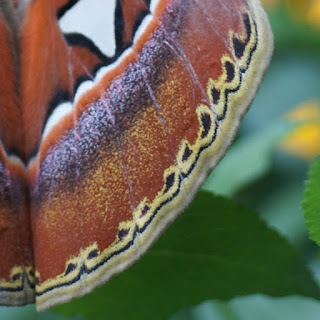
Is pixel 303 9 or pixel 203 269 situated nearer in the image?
pixel 203 269

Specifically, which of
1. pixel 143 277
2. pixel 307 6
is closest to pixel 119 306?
pixel 143 277

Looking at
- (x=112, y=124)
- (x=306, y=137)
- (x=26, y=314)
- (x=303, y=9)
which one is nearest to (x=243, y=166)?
(x=306, y=137)

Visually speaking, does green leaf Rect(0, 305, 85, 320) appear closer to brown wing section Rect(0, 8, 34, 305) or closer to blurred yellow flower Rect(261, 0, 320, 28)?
brown wing section Rect(0, 8, 34, 305)

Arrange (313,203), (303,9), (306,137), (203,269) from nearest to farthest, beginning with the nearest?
1. (313,203)
2. (203,269)
3. (306,137)
4. (303,9)

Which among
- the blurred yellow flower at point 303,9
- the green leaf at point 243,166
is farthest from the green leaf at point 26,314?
the blurred yellow flower at point 303,9

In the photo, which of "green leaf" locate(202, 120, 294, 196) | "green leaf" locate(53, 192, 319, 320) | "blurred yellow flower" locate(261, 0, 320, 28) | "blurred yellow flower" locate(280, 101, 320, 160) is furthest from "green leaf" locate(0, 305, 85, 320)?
"blurred yellow flower" locate(261, 0, 320, 28)

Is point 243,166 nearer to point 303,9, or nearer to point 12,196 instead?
point 12,196
